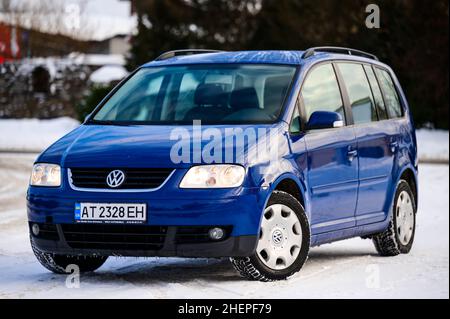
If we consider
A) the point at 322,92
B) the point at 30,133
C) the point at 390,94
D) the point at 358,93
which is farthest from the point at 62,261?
the point at 30,133

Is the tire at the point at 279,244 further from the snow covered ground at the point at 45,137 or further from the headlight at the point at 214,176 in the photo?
the snow covered ground at the point at 45,137

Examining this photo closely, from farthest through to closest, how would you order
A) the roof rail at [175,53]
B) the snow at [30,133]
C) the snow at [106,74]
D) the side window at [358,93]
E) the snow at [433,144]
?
the snow at [106,74]
the snow at [30,133]
the snow at [433,144]
the roof rail at [175,53]
the side window at [358,93]

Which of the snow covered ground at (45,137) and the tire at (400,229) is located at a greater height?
the tire at (400,229)

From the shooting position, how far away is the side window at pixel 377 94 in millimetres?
10773

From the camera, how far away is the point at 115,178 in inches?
318

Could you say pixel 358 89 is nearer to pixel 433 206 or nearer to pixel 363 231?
pixel 363 231

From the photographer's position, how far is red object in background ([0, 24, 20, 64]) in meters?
65.2

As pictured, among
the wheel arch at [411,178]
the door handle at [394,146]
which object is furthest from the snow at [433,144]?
the door handle at [394,146]

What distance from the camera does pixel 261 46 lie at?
137ft

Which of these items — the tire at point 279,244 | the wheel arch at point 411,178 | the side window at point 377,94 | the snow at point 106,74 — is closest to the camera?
the tire at point 279,244

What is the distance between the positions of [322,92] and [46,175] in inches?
98.0

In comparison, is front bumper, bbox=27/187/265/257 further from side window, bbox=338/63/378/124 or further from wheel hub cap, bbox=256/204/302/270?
side window, bbox=338/63/378/124

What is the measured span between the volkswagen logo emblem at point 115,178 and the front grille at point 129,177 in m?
0.02

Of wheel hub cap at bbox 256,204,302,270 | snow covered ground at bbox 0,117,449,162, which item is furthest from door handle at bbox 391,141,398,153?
snow covered ground at bbox 0,117,449,162
